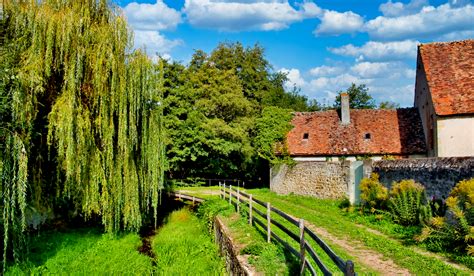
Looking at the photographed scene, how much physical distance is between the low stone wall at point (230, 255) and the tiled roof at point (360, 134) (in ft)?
41.9

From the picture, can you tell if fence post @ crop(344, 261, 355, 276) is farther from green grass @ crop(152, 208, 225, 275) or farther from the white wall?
the white wall

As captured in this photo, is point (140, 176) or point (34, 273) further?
point (140, 176)

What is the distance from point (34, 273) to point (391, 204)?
1058 cm

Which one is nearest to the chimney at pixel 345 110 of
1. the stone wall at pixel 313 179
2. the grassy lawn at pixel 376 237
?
the stone wall at pixel 313 179

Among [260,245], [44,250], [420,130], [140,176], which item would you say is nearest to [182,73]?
[420,130]

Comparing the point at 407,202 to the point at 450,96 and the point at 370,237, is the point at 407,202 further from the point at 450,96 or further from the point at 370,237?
the point at 450,96

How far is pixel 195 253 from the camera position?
13484mm

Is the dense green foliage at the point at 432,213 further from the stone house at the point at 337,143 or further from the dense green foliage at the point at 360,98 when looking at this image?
the dense green foliage at the point at 360,98

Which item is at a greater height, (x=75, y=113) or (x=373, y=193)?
(x=75, y=113)

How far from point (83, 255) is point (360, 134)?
18.4 meters

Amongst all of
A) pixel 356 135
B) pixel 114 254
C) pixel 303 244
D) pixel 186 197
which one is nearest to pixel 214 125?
pixel 186 197

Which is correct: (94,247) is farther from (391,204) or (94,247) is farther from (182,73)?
(182,73)

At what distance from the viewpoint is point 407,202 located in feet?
42.1

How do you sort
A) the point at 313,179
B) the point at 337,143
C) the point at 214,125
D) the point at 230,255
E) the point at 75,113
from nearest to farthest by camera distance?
the point at 230,255, the point at 75,113, the point at 313,179, the point at 337,143, the point at 214,125
